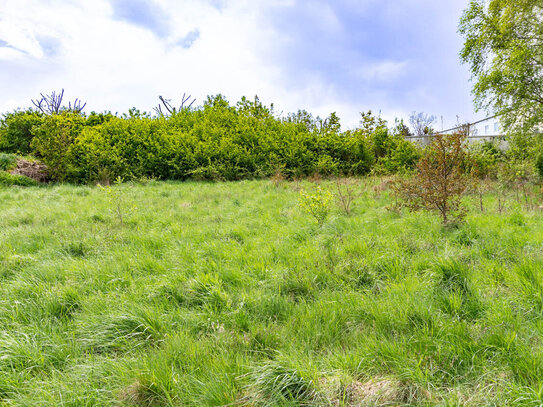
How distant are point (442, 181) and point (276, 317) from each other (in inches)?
157

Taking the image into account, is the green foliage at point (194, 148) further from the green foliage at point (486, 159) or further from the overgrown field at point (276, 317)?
the overgrown field at point (276, 317)

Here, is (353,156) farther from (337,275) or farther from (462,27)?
(337,275)

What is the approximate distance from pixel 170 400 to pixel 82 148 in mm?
13858

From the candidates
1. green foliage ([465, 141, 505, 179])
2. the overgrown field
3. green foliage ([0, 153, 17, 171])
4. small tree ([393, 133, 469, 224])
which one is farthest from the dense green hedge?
the overgrown field

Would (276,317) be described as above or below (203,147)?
below

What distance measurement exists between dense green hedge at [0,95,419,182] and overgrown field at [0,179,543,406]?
9.04m

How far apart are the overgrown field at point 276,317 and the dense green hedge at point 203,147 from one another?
9.04 m

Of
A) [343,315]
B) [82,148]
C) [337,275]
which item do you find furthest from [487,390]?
[82,148]

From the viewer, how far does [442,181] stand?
487cm

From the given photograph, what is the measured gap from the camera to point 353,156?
14789 millimetres

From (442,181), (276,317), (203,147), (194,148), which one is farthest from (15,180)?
(442,181)

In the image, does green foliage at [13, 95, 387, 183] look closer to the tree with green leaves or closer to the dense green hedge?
the dense green hedge

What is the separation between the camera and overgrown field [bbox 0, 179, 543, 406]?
1.65 metres

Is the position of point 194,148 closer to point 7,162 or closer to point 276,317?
point 7,162
